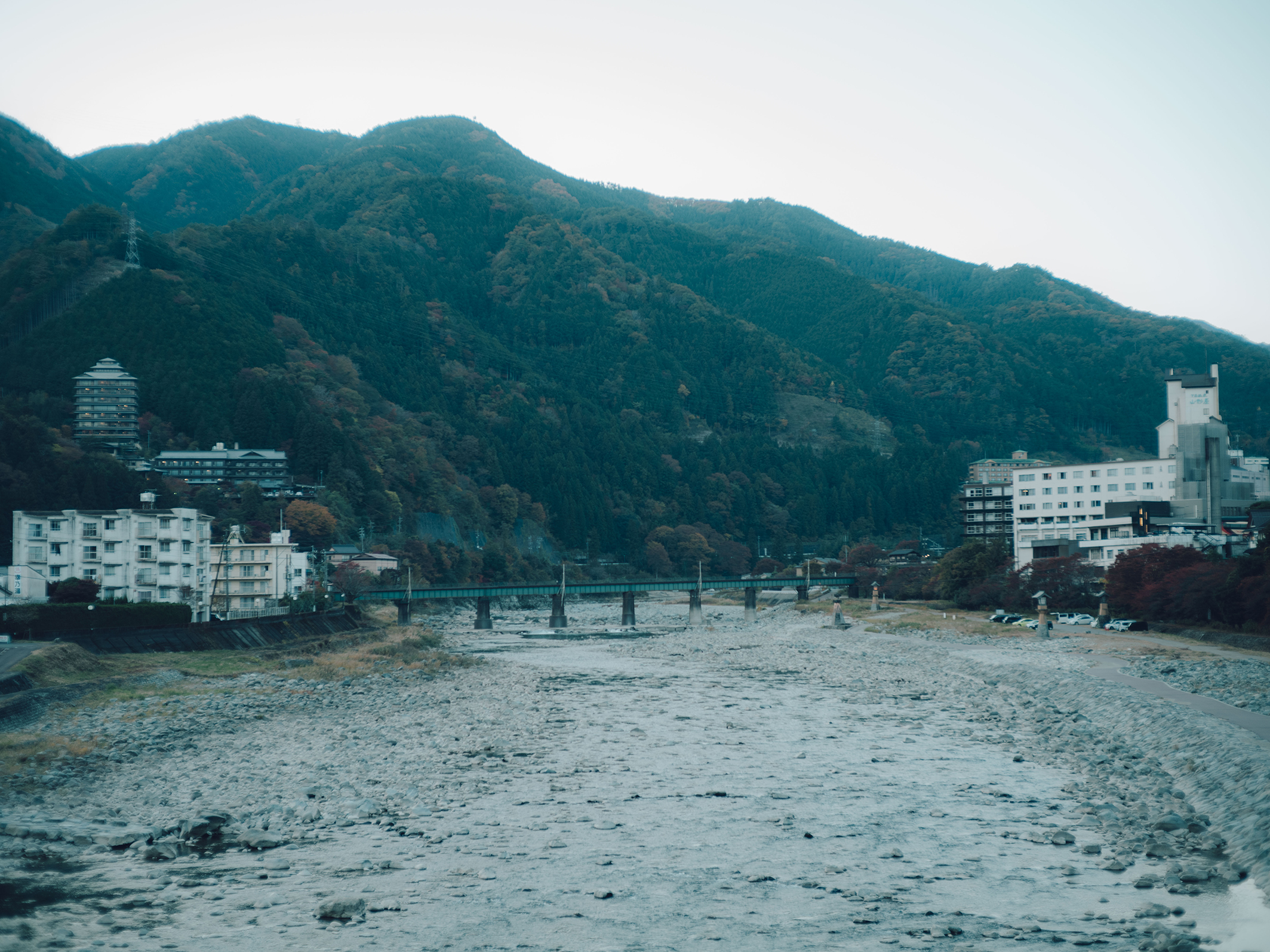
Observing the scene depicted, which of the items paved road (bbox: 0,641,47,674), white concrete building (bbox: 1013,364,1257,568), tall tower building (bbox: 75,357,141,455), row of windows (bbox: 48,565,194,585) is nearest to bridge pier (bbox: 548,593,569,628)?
white concrete building (bbox: 1013,364,1257,568)

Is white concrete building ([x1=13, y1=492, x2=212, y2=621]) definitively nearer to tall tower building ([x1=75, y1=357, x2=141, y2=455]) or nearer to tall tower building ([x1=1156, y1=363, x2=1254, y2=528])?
tall tower building ([x1=75, y1=357, x2=141, y2=455])

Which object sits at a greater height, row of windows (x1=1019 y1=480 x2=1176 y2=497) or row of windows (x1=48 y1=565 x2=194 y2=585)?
row of windows (x1=1019 y1=480 x2=1176 y2=497)

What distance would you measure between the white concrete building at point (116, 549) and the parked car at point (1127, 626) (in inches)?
2017

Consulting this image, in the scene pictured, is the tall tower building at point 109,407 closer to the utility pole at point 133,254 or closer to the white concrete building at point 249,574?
the utility pole at point 133,254

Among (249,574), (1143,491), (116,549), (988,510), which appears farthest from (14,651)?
(988,510)

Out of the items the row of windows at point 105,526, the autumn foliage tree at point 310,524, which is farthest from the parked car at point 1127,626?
the autumn foliage tree at point 310,524

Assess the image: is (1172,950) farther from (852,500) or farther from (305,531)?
(852,500)

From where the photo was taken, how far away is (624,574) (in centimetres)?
15912

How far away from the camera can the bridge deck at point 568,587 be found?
3346 inches

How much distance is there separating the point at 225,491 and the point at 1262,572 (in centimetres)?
9705

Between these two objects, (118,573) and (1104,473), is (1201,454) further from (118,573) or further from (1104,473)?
(118,573)

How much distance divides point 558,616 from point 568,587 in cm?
311

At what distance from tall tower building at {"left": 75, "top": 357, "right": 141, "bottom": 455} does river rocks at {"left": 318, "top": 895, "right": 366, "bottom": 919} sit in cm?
10903

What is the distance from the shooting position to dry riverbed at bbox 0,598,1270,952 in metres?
11.7
